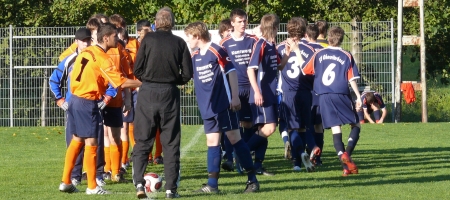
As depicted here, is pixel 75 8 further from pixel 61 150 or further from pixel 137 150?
pixel 137 150

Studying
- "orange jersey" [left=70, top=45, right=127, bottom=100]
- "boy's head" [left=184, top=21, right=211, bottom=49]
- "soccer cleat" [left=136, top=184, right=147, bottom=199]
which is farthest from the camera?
"orange jersey" [left=70, top=45, right=127, bottom=100]

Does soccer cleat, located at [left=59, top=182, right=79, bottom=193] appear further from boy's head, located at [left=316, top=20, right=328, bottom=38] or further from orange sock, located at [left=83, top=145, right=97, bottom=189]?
boy's head, located at [left=316, top=20, right=328, bottom=38]

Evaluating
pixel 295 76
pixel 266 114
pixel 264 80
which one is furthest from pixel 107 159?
pixel 295 76

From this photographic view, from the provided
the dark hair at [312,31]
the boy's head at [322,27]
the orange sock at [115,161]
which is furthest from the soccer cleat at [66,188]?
the boy's head at [322,27]

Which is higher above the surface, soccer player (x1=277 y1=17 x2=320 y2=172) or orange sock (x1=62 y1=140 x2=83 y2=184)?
soccer player (x1=277 y1=17 x2=320 y2=172)

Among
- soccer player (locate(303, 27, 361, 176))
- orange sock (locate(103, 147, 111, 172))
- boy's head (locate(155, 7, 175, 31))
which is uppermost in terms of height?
boy's head (locate(155, 7, 175, 31))

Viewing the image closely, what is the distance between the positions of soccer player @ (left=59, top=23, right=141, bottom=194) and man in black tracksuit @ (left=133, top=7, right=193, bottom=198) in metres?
0.42

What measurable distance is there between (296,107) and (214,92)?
299 centimetres

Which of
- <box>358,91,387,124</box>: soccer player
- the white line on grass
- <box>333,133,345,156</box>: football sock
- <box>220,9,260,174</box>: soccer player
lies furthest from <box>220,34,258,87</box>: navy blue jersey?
<box>358,91,387,124</box>: soccer player

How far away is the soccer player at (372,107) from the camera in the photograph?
21906 millimetres

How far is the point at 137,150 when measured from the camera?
8.37 meters

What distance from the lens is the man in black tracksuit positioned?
8195 mm

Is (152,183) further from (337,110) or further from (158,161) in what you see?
(158,161)

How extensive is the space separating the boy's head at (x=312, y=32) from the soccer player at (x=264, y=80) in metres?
0.96
